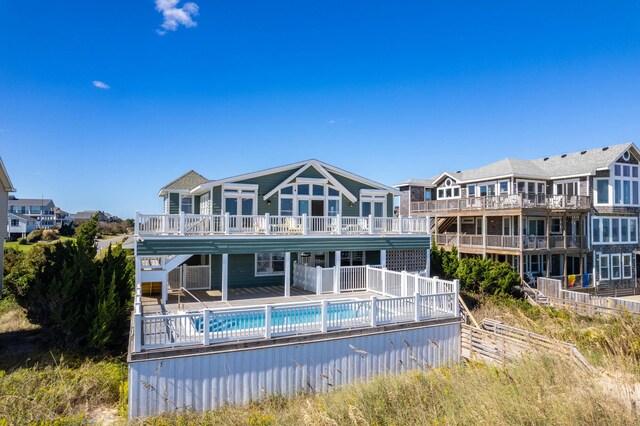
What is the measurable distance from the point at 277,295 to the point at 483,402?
11572mm

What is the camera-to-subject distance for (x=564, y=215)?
2445cm

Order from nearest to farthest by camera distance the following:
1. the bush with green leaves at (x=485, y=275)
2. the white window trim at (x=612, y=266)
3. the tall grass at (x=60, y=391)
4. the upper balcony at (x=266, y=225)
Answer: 1. the tall grass at (x=60, y=391)
2. the upper balcony at (x=266, y=225)
3. the bush with green leaves at (x=485, y=275)
4. the white window trim at (x=612, y=266)

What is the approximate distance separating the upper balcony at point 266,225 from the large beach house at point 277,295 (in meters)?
0.05

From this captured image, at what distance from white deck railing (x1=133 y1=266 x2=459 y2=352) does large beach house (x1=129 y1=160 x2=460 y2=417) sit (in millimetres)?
33

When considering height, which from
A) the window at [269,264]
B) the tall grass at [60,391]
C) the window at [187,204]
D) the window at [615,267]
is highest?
the window at [187,204]

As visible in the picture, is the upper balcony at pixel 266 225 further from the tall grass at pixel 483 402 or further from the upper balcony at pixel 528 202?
the upper balcony at pixel 528 202

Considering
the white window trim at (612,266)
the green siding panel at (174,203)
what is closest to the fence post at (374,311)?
the green siding panel at (174,203)

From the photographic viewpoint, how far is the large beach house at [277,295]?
862 centimetres

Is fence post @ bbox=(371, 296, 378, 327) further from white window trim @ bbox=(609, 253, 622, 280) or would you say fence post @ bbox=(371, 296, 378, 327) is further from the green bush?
the green bush

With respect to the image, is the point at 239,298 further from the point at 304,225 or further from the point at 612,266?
the point at 612,266

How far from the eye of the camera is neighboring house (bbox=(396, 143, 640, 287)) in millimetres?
24188

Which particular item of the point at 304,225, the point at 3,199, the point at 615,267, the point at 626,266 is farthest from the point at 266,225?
the point at 626,266

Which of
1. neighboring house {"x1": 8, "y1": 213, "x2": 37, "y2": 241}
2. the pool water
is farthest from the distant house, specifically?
the pool water

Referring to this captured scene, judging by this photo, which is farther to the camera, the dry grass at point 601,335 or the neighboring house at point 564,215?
the neighboring house at point 564,215
